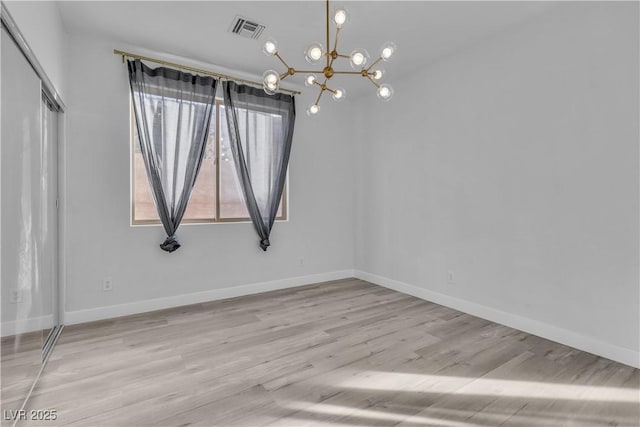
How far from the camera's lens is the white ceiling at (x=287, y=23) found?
269cm

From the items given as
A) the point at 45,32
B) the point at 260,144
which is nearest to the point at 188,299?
the point at 260,144

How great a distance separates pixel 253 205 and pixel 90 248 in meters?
1.76

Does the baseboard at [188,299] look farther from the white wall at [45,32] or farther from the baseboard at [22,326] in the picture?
the white wall at [45,32]

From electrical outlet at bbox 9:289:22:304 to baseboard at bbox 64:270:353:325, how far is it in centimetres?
149

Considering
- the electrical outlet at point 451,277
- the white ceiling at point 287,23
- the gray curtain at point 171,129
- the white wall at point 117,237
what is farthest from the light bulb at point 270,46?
the electrical outlet at point 451,277

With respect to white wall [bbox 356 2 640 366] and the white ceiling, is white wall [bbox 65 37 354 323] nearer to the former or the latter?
the white ceiling

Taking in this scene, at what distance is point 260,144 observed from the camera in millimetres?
4074

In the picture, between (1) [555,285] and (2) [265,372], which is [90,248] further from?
(1) [555,285]

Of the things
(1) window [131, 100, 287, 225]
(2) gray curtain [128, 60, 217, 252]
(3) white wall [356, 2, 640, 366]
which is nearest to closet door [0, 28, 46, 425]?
(2) gray curtain [128, 60, 217, 252]

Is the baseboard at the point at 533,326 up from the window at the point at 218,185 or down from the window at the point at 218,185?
down

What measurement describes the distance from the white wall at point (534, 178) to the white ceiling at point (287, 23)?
331mm

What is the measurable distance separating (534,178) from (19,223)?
154 inches

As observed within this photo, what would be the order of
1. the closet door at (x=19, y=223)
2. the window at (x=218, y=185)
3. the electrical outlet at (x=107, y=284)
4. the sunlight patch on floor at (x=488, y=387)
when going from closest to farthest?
the closet door at (x=19, y=223), the sunlight patch on floor at (x=488, y=387), the electrical outlet at (x=107, y=284), the window at (x=218, y=185)

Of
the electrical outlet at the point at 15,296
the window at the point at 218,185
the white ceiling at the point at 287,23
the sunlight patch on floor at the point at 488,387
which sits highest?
the white ceiling at the point at 287,23
